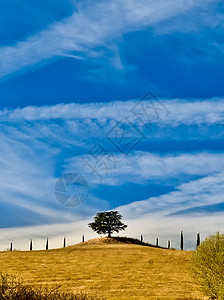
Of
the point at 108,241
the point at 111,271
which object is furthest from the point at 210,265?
the point at 108,241

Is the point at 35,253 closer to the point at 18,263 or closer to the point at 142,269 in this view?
the point at 18,263

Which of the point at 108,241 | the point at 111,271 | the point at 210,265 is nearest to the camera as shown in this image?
the point at 210,265

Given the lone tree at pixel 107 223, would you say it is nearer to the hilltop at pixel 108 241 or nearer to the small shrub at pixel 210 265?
the hilltop at pixel 108 241

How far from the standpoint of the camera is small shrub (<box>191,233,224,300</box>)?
24266mm

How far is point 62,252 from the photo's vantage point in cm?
5141

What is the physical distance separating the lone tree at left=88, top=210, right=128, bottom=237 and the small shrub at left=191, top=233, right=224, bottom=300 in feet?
151

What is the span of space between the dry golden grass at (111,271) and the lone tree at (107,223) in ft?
69.6

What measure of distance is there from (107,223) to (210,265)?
163 feet

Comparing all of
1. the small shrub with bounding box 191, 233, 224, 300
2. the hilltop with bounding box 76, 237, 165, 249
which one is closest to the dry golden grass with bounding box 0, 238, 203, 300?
the small shrub with bounding box 191, 233, 224, 300

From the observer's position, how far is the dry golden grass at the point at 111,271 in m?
30.3

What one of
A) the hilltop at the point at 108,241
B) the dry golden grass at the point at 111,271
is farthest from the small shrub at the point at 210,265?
the hilltop at the point at 108,241

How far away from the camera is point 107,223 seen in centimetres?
7444

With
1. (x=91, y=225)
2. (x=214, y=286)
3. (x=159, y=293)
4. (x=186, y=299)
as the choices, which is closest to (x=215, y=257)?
(x=214, y=286)

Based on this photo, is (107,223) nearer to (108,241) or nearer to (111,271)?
(108,241)
